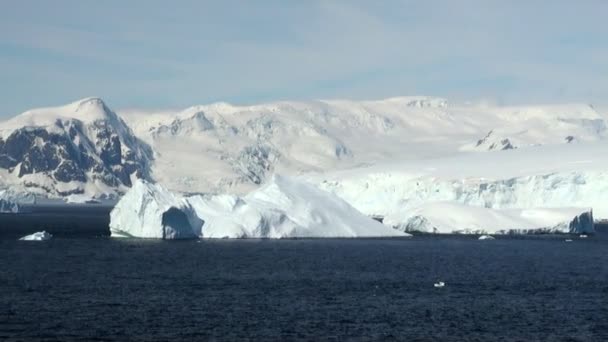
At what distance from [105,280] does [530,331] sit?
90.0ft

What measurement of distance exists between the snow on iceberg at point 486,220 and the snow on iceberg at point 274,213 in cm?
1781

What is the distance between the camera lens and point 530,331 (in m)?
50.7

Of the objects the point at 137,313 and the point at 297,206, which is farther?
the point at 297,206

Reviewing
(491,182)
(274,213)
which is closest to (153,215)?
(274,213)

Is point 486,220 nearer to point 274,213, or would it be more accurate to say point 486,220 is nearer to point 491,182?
point 274,213

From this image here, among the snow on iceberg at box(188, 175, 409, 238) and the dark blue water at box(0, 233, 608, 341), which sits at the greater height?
the snow on iceberg at box(188, 175, 409, 238)

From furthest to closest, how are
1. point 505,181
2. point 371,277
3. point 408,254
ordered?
point 505,181 → point 408,254 → point 371,277

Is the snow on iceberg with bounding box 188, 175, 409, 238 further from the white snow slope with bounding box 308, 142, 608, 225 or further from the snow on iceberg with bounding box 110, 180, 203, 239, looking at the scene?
the white snow slope with bounding box 308, 142, 608, 225

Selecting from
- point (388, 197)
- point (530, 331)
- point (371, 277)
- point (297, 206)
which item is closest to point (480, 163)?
point (388, 197)

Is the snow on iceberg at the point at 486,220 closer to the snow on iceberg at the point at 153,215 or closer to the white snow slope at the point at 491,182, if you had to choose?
the white snow slope at the point at 491,182

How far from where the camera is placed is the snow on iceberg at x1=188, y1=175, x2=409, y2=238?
103 metres

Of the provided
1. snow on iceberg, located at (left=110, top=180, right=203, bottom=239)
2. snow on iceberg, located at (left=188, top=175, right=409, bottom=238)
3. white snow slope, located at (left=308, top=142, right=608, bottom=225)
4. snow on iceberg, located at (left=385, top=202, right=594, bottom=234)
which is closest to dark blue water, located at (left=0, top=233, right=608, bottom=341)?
snow on iceberg, located at (left=110, top=180, right=203, bottom=239)

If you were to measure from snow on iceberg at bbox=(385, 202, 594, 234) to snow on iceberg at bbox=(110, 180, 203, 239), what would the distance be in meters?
29.5

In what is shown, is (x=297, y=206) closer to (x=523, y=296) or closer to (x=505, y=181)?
(x=523, y=296)
